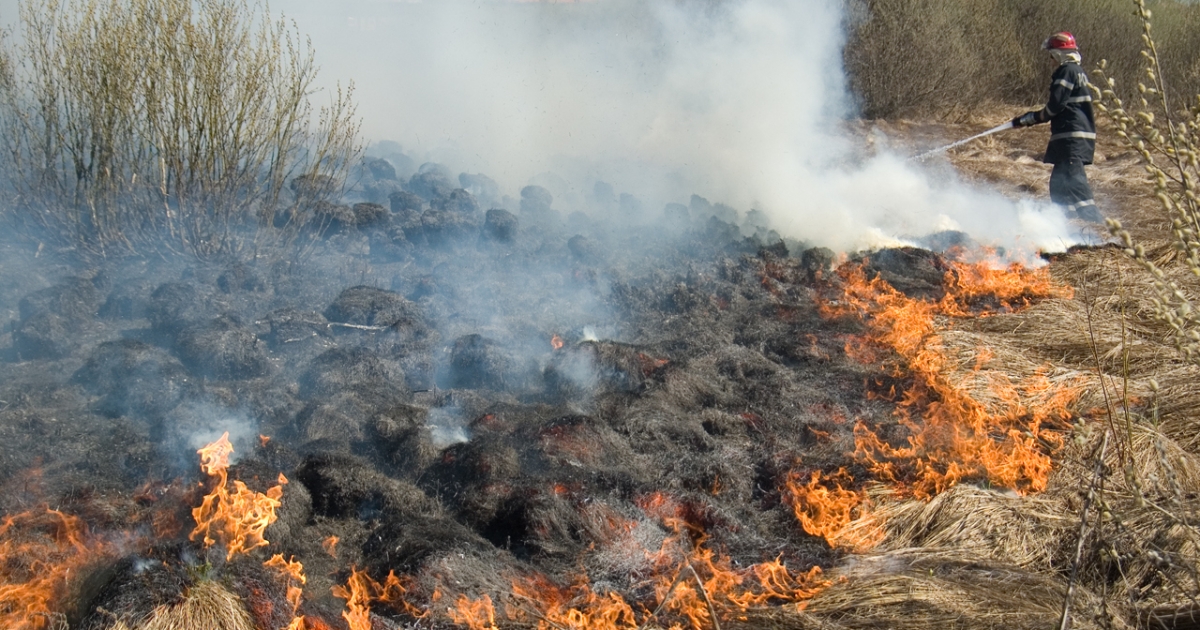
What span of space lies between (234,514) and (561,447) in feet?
6.52

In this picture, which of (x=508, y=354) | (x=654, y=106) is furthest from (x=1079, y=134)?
(x=508, y=354)

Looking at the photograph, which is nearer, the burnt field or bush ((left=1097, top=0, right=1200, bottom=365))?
bush ((left=1097, top=0, right=1200, bottom=365))

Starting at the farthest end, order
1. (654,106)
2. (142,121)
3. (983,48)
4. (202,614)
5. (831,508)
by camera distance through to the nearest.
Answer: (983,48) < (654,106) < (142,121) < (831,508) < (202,614)

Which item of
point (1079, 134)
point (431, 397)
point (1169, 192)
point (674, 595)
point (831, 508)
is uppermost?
point (1079, 134)

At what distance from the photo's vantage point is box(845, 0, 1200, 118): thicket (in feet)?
51.7

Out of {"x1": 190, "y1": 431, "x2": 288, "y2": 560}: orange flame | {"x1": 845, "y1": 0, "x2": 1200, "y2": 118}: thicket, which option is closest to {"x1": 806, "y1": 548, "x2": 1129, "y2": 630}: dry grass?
{"x1": 190, "y1": 431, "x2": 288, "y2": 560}: orange flame

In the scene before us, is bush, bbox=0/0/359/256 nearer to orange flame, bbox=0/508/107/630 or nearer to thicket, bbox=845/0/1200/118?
orange flame, bbox=0/508/107/630

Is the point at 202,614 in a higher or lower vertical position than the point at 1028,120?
lower

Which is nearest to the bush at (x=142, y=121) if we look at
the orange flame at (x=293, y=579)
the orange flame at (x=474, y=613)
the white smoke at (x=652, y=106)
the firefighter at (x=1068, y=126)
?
the orange flame at (x=293, y=579)

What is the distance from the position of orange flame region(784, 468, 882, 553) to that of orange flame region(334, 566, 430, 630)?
2.20 metres

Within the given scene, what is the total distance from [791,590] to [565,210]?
8.77m

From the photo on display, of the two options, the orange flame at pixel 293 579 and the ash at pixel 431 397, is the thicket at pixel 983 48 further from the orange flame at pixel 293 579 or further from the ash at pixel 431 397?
the orange flame at pixel 293 579

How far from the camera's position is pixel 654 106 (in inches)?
561

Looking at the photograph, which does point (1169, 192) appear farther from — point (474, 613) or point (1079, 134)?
point (1079, 134)
